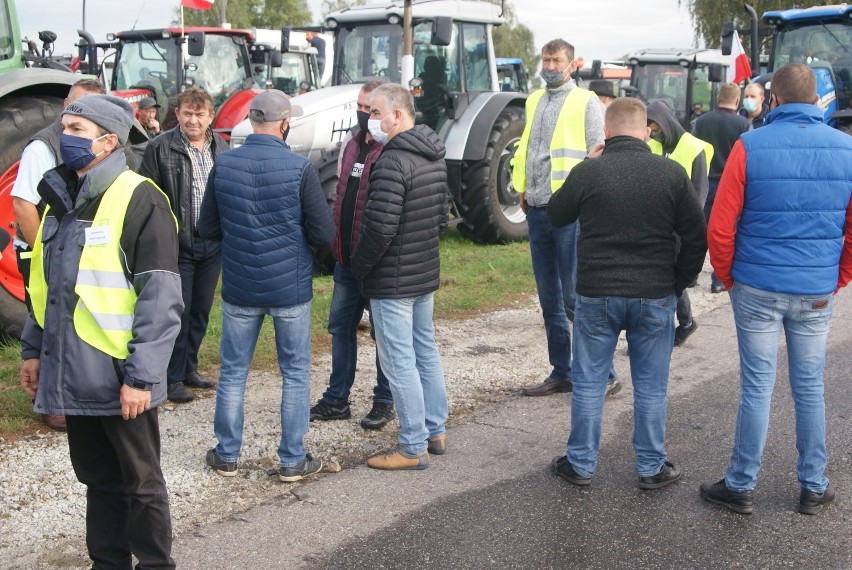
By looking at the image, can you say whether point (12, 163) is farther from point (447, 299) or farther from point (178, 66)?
point (178, 66)

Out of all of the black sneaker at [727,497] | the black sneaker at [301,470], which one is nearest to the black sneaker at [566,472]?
the black sneaker at [727,497]

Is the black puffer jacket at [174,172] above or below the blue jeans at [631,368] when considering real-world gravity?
above

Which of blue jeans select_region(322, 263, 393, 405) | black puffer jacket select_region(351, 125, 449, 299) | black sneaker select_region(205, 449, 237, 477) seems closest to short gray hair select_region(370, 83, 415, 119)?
black puffer jacket select_region(351, 125, 449, 299)

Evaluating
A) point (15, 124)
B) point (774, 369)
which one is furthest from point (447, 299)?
point (774, 369)

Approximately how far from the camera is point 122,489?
10.8 ft

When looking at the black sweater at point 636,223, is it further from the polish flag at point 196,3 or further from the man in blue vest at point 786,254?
the polish flag at point 196,3

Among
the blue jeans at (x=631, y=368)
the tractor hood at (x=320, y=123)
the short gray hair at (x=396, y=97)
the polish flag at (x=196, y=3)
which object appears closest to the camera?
the blue jeans at (x=631, y=368)

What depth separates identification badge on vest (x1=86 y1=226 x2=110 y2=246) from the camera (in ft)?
10.1

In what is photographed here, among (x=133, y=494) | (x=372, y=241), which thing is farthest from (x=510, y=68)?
(x=133, y=494)

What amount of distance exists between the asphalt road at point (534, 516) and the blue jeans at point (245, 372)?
0.26 meters

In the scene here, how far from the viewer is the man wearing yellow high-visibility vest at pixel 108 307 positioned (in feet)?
10.1

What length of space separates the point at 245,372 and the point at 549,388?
205 centimetres

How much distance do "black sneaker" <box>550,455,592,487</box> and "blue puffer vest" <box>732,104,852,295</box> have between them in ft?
3.89

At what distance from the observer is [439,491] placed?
4363 mm
